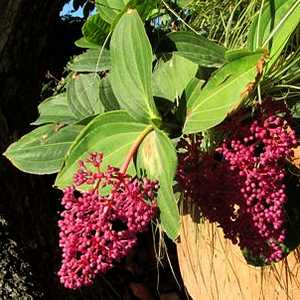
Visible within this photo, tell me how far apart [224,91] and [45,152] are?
0.24m

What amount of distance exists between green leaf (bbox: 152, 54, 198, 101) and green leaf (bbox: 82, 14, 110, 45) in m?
0.08

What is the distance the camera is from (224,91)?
2.17 ft

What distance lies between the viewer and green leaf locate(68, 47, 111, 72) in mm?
797

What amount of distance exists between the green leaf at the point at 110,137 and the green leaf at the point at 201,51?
8 centimetres

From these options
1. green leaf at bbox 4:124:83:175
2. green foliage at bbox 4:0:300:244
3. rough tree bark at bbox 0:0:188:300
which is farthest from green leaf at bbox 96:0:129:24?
rough tree bark at bbox 0:0:188:300

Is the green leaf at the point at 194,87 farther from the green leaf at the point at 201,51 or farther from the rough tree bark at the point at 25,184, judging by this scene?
the rough tree bark at the point at 25,184

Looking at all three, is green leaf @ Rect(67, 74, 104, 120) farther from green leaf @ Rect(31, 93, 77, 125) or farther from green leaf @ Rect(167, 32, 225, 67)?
green leaf @ Rect(167, 32, 225, 67)

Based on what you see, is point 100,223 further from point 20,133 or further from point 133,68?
point 20,133

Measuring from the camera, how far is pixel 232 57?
0.66m

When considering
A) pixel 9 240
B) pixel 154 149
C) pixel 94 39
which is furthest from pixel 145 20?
pixel 9 240

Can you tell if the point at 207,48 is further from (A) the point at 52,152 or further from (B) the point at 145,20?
(A) the point at 52,152

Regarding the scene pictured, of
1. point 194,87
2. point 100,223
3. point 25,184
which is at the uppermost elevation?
point 194,87

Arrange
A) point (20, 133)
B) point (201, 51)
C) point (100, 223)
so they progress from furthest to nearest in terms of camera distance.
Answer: point (20, 133)
point (201, 51)
point (100, 223)

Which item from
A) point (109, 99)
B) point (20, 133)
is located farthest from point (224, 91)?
point (20, 133)
